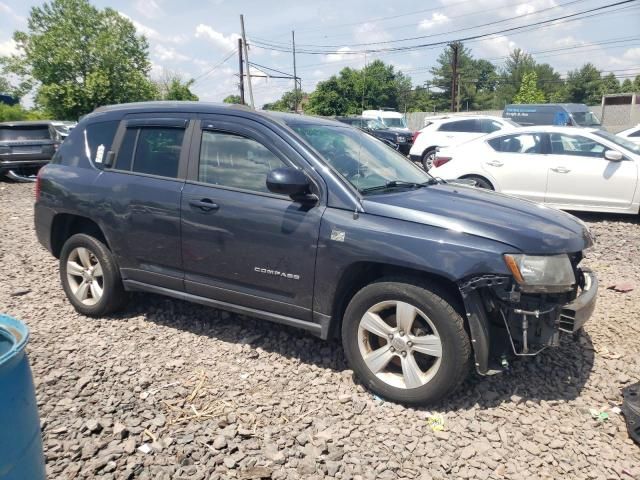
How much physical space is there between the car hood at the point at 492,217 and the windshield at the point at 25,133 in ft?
44.3

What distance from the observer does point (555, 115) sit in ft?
65.2

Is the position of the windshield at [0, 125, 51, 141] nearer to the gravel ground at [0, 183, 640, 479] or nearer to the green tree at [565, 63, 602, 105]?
the gravel ground at [0, 183, 640, 479]

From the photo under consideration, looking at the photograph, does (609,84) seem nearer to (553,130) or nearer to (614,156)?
(553,130)

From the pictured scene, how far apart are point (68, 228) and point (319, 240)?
265cm

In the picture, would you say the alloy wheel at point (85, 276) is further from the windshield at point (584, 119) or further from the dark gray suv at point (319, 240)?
the windshield at point (584, 119)

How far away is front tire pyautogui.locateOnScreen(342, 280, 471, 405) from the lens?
9.61 feet

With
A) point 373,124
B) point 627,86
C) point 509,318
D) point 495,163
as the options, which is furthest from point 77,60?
point 627,86

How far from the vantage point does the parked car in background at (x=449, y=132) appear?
50.6 ft

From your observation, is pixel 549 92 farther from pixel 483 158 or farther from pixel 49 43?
pixel 483 158

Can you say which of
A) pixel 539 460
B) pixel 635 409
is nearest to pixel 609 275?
pixel 635 409

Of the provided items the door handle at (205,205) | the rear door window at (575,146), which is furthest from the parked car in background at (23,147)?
the rear door window at (575,146)

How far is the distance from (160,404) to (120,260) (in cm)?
145

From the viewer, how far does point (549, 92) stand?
254 ft

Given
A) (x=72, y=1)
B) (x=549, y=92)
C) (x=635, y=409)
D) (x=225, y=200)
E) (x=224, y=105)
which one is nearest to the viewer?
(x=635, y=409)
